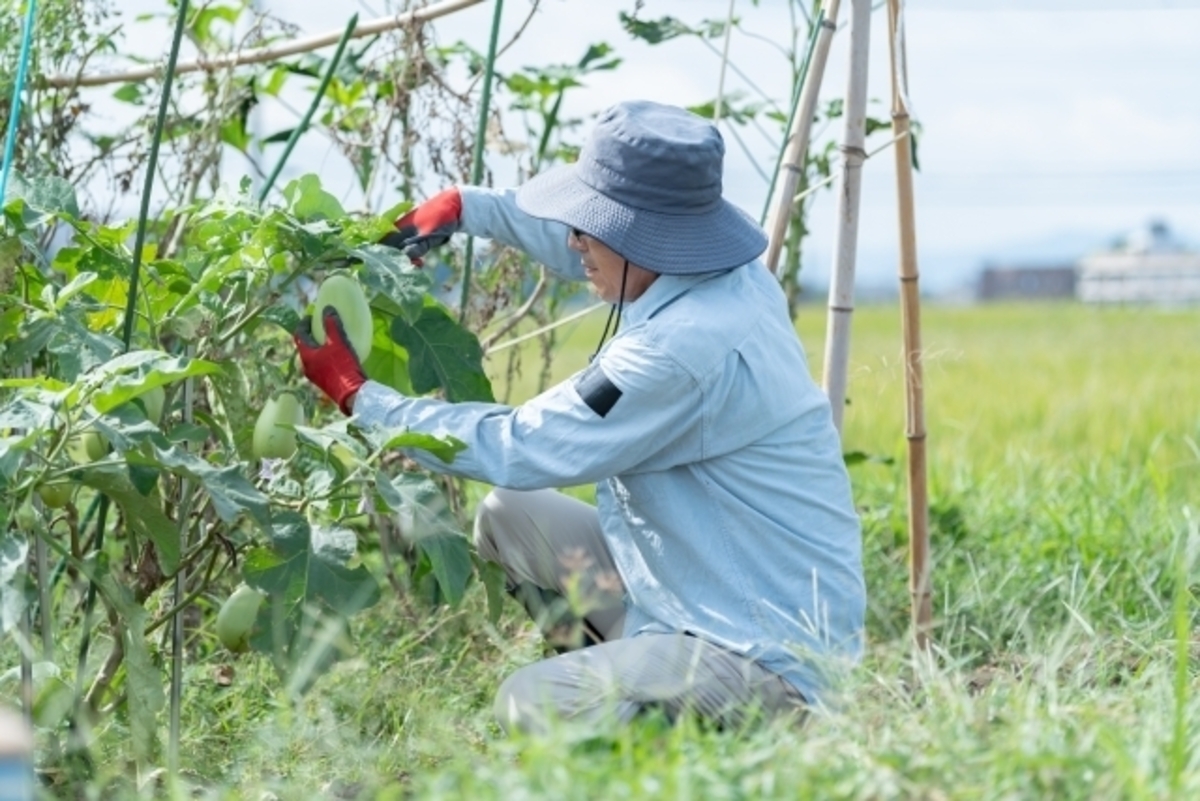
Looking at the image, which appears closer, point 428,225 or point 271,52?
point 428,225

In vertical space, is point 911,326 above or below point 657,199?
below

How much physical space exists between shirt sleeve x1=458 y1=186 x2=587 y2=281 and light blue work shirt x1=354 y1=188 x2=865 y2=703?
393 millimetres

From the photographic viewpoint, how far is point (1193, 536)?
2551 mm

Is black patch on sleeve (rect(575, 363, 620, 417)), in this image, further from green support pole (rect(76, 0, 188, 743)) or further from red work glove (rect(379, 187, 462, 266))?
green support pole (rect(76, 0, 188, 743))

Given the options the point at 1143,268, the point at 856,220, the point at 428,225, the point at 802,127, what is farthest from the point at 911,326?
the point at 1143,268

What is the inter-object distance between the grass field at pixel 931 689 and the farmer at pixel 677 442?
143 millimetres

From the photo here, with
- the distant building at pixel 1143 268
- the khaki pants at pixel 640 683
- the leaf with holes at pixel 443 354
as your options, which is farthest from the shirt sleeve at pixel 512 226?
the distant building at pixel 1143 268

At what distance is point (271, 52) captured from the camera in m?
3.03

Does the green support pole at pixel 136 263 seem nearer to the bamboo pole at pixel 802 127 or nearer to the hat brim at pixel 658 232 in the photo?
the hat brim at pixel 658 232

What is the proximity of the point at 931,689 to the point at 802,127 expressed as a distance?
121 centimetres

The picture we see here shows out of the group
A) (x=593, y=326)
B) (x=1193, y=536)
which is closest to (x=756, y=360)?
(x=1193, y=536)

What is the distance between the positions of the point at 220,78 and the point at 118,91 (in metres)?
0.19

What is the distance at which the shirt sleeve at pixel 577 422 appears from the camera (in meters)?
2.35

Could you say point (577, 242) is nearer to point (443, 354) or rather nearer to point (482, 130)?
point (443, 354)
